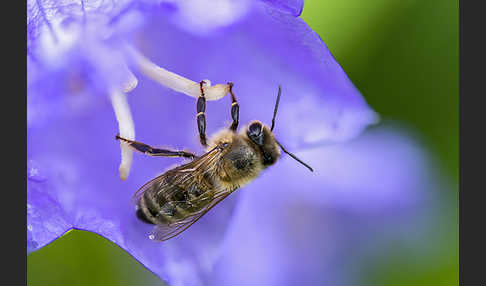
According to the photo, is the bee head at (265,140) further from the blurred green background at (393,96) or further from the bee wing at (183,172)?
the blurred green background at (393,96)

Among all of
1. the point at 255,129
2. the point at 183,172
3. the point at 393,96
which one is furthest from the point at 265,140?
the point at 393,96

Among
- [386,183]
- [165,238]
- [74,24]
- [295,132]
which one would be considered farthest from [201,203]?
[386,183]

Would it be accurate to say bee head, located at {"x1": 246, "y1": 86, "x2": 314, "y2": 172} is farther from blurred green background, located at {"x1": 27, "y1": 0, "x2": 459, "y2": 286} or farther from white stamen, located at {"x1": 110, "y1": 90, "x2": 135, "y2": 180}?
blurred green background, located at {"x1": 27, "y1": 0, "x2": 459, "y2": 286}

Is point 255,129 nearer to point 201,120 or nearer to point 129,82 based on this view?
point 201,120

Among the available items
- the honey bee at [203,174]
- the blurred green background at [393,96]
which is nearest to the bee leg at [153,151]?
the honey bee at [203,174]

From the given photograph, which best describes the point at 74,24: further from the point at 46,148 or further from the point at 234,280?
the point at 234,280

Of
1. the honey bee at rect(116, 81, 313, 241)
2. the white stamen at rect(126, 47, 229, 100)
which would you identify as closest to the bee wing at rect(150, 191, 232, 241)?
the honey bee at rect(116, 81, 313, 241)

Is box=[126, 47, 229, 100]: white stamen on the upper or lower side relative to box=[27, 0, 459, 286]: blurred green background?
upper
